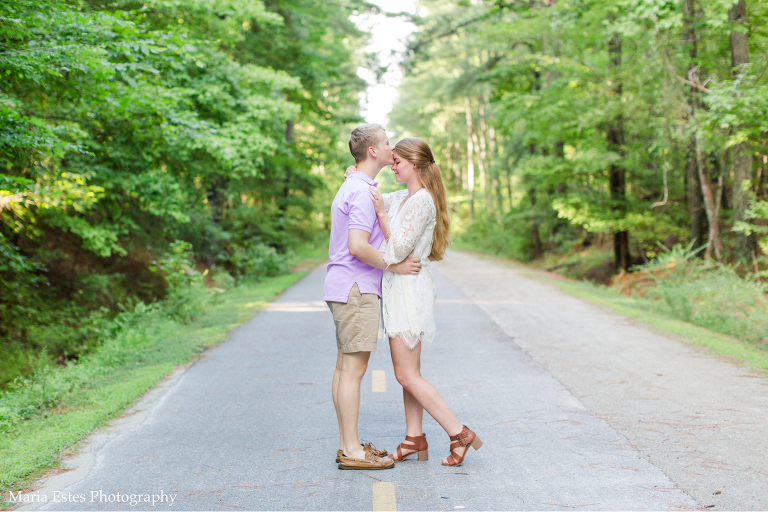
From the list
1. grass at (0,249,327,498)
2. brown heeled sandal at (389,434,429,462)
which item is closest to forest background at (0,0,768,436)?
grass at (0,249,327,498)

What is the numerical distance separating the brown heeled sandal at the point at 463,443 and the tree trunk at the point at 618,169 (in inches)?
600

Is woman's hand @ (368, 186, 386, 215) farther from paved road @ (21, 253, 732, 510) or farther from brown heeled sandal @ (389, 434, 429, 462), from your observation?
paved road @ (21, 253, 732, 510)

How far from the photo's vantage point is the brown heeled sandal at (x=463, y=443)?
4258mm

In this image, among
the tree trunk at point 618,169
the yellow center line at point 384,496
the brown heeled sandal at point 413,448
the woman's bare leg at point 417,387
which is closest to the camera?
the yellow center line at point 384,496

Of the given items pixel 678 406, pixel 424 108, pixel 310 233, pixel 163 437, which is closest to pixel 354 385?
pixel 163 437

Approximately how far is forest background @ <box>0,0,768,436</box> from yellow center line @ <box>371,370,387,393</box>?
341 centimetres

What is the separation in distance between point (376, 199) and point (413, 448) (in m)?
1.86

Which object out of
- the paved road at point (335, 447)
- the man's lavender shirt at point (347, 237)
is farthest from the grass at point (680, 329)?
the man's lavender shirt at point (347, 237)

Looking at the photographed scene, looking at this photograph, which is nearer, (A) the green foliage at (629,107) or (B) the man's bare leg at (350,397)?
(B) the man's bare leg at (350,397)

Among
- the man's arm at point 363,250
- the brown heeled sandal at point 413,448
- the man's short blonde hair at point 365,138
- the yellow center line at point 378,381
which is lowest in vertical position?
the yellow center line at point 378,381

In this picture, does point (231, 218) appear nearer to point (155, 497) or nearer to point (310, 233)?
point (310, 233)

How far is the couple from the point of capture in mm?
4172

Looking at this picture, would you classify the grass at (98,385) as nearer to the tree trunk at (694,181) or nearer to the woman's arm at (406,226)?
the woman's arm at (406,226)

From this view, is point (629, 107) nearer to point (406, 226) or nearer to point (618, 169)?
point (618, 169)
